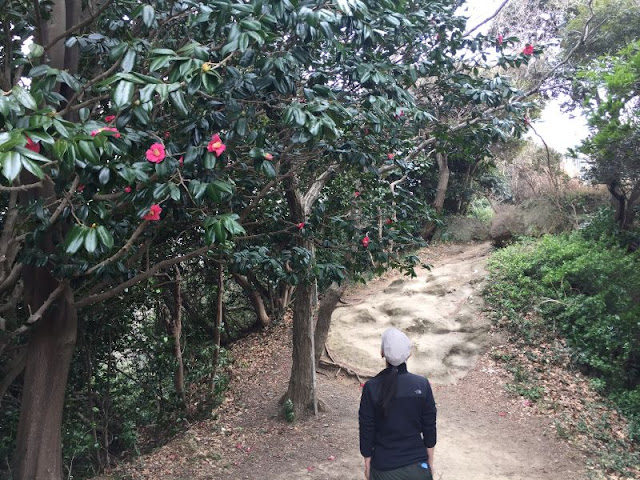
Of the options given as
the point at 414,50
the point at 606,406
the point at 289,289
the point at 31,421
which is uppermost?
the point at 414,50

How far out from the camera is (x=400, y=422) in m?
3.02

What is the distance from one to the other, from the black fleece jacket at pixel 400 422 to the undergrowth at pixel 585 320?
13.5 ft

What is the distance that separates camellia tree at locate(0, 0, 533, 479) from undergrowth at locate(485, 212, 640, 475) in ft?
11.9

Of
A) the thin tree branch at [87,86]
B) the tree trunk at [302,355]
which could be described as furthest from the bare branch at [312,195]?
the thin tree branch at [87,86]

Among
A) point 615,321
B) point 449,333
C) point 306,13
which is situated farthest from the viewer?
point 449,333

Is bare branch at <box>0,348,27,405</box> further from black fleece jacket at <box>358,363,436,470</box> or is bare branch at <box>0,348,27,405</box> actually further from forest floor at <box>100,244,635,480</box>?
black fleece jacket at <box>358,363,436,470</box>

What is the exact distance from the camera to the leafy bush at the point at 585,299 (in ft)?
24.2

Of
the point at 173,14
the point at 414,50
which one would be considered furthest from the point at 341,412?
the point at 173,14

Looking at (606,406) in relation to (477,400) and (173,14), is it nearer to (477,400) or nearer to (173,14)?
(477,400)

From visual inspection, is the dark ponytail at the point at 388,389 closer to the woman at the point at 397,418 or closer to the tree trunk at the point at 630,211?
the woman at the point at 397,418

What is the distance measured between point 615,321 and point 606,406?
4.46 ft

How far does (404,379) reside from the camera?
303 centimetres

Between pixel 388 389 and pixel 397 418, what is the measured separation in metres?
0.19

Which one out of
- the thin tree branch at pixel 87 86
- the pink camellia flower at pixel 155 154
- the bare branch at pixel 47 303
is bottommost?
the bare branch at pixel 47 303
